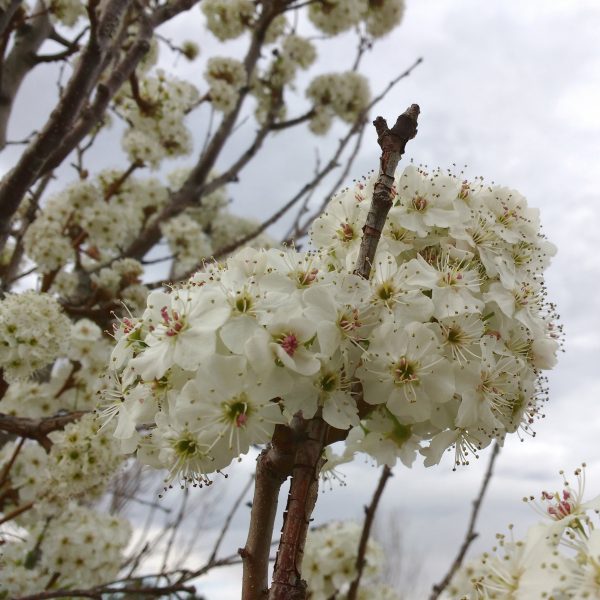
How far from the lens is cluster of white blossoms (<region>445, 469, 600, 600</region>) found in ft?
2.89

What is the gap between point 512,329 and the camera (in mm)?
1447

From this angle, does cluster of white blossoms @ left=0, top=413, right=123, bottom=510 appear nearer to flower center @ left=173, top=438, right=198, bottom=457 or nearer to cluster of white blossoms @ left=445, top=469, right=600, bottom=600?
flower center @ left=173, top=438, right=198, bottom=457

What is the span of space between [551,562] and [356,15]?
6.32m

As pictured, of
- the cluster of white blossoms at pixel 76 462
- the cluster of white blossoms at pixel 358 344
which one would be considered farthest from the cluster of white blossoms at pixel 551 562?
the cluster of white blossoms at pixel 76 462

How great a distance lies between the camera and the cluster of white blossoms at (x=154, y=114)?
15.3ft

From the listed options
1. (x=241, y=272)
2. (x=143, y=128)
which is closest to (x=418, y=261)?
(x=241, y=272)

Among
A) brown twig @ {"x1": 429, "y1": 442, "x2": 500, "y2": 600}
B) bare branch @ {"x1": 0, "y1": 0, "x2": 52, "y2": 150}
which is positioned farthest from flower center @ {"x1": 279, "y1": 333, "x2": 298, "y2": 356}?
bare branch @ {"x1": 0, "y1": 0, "x2": 52, "y2": 150}

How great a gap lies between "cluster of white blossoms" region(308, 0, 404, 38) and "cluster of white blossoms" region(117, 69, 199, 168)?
2266 mm

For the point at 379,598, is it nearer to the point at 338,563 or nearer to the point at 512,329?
the point at 338,563

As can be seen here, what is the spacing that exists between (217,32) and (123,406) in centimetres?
577

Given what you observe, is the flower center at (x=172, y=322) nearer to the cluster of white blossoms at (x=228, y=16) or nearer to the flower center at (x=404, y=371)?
the flower center at (x=404, y=371)

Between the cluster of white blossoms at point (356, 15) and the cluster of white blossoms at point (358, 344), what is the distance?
544cm

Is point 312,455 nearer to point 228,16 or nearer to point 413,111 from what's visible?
point 413,111

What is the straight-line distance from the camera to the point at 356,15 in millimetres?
6391
